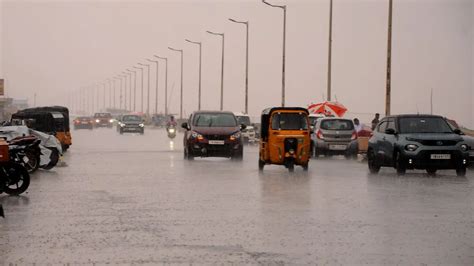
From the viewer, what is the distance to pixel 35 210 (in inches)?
602

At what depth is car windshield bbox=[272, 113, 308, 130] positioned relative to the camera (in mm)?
27891

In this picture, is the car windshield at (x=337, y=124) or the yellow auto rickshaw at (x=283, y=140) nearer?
the yellow auto rickshaw at (x=283, y=140)

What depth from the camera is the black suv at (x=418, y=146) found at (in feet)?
81.8

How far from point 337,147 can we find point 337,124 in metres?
1.00

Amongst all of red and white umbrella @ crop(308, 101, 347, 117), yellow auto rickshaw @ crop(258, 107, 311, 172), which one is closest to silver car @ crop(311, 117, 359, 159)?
yellow auto rickshaw @ crop(258, 107, 311, 172)

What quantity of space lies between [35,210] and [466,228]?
6706 mm

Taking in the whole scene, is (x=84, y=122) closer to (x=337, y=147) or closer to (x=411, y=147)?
(x=337, y=147)

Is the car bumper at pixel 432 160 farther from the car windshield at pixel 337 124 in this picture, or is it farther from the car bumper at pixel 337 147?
the car windshield at pixel 337 124

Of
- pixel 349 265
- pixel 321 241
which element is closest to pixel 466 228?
pixel 321 241

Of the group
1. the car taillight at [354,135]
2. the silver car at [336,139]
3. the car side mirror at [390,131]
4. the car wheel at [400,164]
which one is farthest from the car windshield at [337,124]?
the car wheel at [400,164]

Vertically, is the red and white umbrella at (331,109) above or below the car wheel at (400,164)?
above

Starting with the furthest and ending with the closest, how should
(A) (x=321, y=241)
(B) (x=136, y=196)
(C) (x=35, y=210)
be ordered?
(B) (x=136, y=196) < (C) (x=35, y=210) < (A) (x=321, y=241)

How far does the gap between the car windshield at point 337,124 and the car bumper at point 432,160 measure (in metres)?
11.7

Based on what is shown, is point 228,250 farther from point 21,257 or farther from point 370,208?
point 370,208
